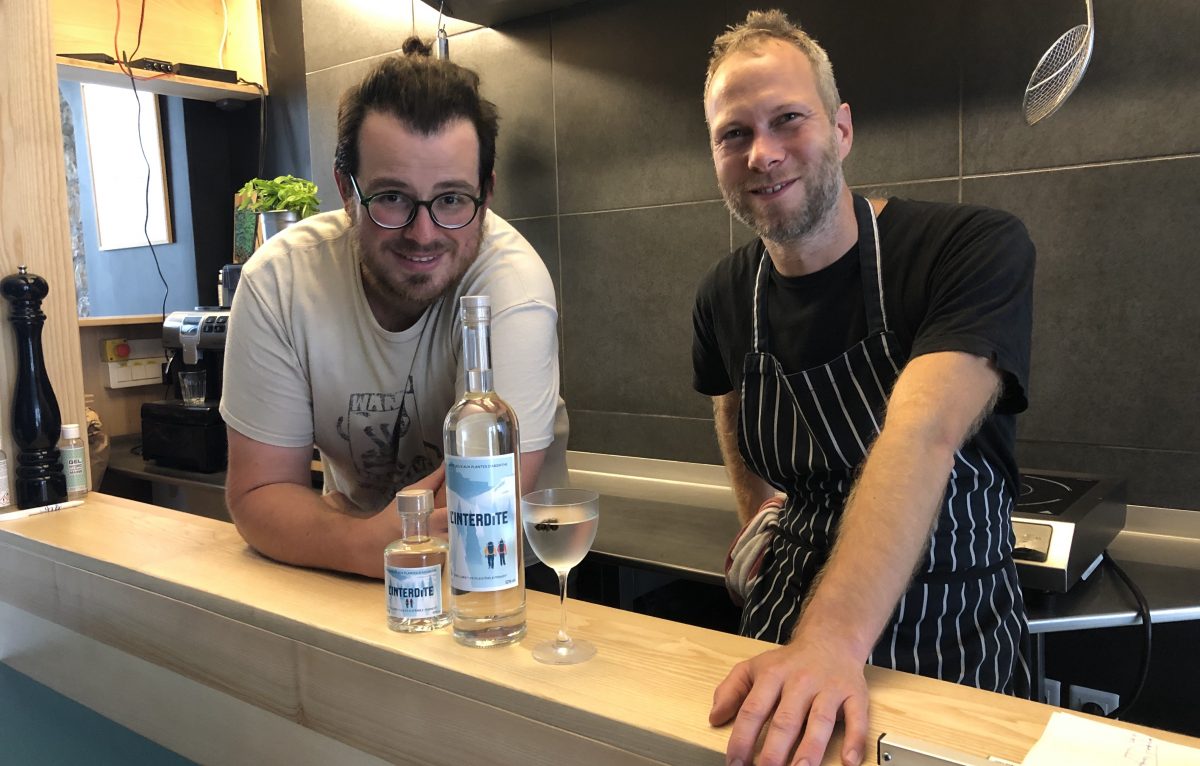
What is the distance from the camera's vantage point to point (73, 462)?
1.35 metres

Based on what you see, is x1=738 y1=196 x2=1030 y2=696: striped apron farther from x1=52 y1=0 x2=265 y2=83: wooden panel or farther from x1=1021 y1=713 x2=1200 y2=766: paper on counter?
x1=52 y1=0 x2=265 y2=83: wooden panel

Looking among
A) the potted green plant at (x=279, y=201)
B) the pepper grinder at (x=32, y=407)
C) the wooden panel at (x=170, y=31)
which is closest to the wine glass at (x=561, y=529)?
the pepper grinder at (x=32, y=407)

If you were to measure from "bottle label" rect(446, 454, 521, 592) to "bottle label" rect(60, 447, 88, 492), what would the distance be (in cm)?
95

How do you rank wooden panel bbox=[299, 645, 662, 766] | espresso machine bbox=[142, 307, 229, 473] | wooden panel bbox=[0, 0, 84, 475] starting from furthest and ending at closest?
espresso machine bbox=[142, 307, 229, 473]
wooden panel bbox=[0, 0, 84, 475]
wooden panel bbox=[299, 645, 662, 766]

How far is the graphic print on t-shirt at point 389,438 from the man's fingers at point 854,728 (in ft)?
2.58

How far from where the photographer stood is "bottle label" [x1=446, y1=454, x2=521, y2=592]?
0.69 metres

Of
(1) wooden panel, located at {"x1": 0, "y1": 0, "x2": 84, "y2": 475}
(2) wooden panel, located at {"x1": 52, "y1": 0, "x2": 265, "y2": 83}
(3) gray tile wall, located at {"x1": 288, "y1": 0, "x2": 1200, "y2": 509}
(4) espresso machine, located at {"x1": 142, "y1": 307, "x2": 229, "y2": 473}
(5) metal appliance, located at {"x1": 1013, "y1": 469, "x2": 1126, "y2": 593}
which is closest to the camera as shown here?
(5) metal appliance, located at {"x1": 1013, "y1": 469, "x2": 1126, "y2": 593}

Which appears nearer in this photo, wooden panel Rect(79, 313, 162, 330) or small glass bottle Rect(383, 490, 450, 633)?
small glass bottle Rect(383, 490, 450, 633)

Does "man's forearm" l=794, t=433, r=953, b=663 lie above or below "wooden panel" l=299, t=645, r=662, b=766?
above

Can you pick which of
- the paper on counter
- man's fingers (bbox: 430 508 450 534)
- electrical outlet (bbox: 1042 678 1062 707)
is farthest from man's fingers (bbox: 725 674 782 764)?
electrical outlet (bbox: 1042 678 1062 707)

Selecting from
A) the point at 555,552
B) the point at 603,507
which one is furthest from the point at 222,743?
the point at 603,507

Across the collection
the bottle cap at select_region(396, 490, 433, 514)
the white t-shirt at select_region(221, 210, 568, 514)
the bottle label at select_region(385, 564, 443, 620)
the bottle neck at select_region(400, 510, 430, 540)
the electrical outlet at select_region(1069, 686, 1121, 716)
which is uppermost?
the white t-shirt at select_region(221, 210, 568, 514)

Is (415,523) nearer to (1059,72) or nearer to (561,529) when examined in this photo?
(561,529)

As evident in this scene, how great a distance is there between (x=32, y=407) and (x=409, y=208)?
28.3 inches
